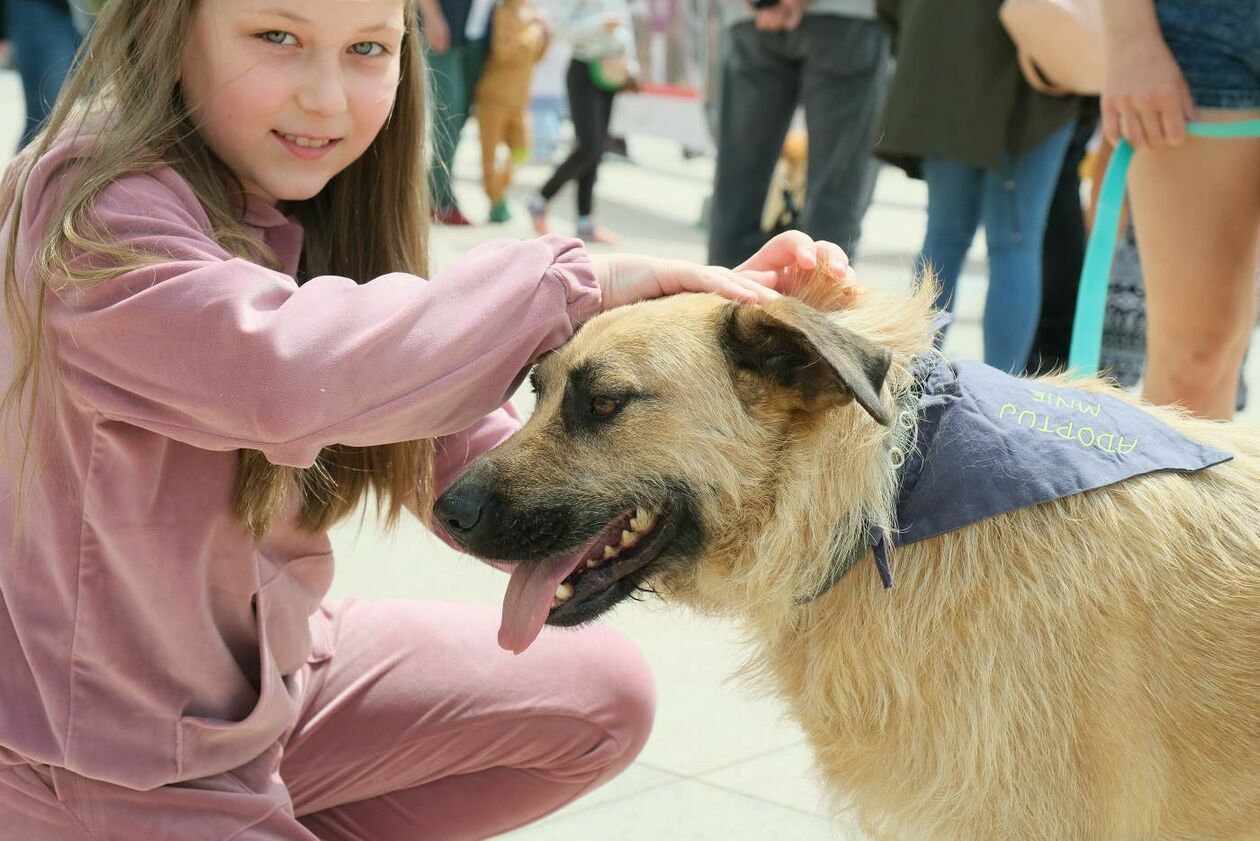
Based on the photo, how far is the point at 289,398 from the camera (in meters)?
2.07

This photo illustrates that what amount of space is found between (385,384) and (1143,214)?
2.33 metres

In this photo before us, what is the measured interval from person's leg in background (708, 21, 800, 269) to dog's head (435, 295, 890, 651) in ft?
12.7

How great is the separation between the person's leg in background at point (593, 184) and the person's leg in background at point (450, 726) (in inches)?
336

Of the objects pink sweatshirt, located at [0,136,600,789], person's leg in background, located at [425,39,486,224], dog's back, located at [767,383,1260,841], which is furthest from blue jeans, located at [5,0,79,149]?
dog's back, located at [767,383,1260,841]

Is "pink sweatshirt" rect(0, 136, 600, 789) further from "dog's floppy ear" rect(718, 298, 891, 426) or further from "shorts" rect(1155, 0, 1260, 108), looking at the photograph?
"shorts" rect(1155, 0, 1260, 108)

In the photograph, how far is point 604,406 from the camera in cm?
240

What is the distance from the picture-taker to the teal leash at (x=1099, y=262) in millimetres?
3277

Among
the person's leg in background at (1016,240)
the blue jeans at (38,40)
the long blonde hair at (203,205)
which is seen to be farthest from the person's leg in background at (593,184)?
the long blonde hair at (203,205)

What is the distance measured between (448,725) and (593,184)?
893 cm

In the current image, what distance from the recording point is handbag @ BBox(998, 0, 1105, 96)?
4.73m

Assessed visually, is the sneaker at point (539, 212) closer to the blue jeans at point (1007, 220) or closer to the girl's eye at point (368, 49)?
the blue jeans at point (1007, 220)

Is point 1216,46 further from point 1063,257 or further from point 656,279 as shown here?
point 1063,257

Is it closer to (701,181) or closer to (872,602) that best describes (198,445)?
(872,602)

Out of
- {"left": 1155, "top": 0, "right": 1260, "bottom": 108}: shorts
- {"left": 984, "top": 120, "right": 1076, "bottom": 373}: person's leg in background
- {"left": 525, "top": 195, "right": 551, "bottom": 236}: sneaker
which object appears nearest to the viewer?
{"left": 1155, "top": 0, "right": 1260, "bottom": 108}: shorts
